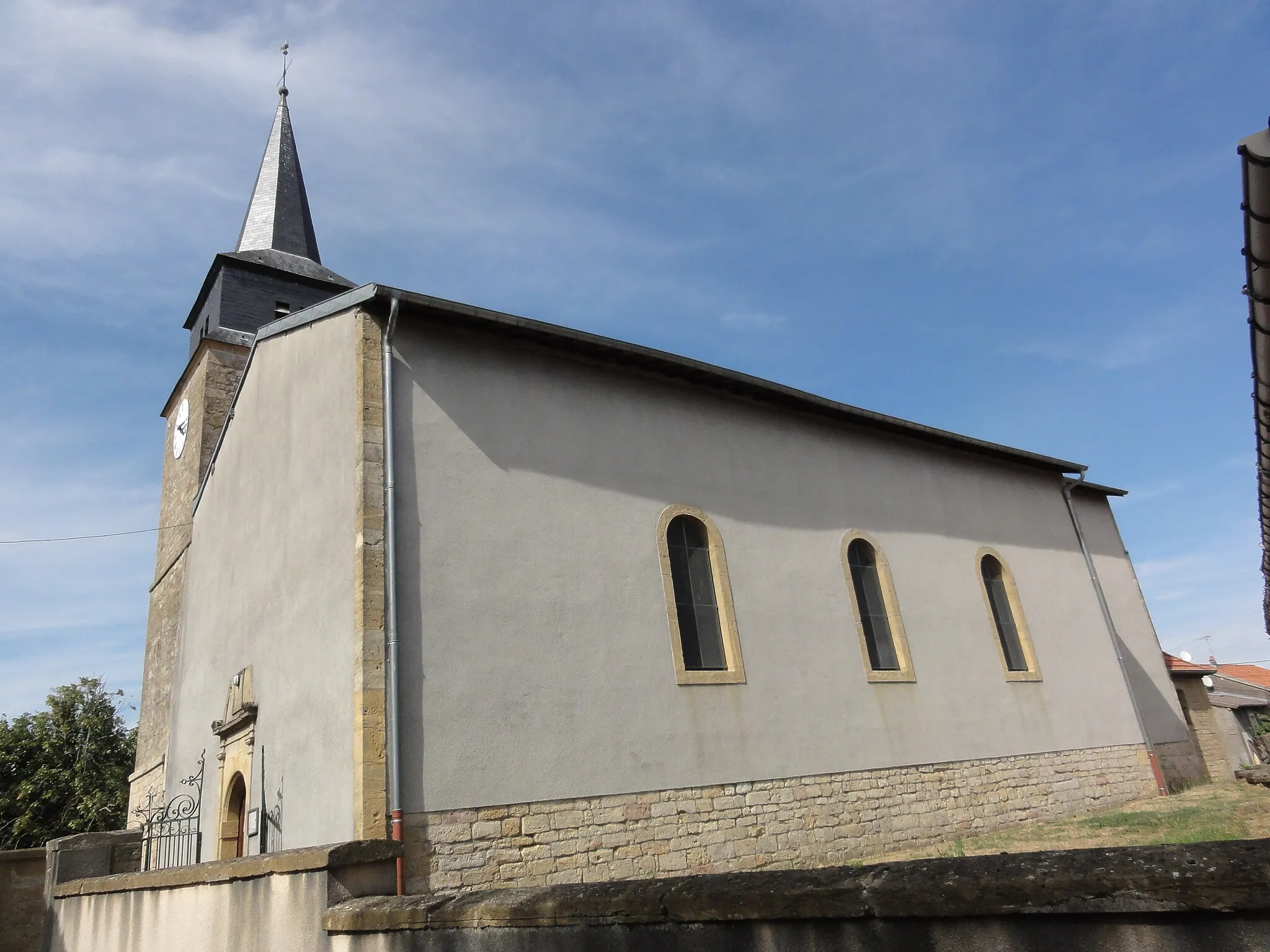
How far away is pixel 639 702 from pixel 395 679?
237 centimetres

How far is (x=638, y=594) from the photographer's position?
8641mm

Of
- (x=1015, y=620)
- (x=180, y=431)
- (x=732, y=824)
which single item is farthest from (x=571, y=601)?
(x=180, y=431)

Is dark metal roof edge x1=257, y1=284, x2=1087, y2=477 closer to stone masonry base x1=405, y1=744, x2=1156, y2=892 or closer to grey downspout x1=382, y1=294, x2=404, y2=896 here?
grey downspout x1=382, y1=294, x2=404, y2=896

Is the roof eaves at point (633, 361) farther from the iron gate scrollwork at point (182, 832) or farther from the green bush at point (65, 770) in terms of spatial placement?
the green bush at point (65, 770)

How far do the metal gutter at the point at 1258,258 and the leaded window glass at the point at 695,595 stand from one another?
5.08 meters

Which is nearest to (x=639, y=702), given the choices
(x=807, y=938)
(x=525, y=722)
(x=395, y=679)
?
(x=525, y=722)

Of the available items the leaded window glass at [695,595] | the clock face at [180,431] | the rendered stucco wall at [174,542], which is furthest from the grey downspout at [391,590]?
the clock face at [180,431]

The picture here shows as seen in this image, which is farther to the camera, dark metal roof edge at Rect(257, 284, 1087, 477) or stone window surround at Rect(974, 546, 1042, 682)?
stone window surround at Rect(974, 546, 1042, 682)

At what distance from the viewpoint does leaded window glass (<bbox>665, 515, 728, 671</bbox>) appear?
29.2ft

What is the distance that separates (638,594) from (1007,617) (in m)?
6.97

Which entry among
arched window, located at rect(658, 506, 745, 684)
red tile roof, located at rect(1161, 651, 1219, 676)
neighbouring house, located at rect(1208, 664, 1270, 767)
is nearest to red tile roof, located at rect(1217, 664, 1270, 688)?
neighbouring house, located at rect(1208, 664, 1270, 767)

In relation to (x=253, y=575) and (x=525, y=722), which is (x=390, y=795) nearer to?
(x=525, y=722)

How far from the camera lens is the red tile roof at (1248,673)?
4212 cm

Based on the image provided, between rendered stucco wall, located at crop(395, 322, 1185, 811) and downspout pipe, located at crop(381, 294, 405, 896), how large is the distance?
0.37 ft
